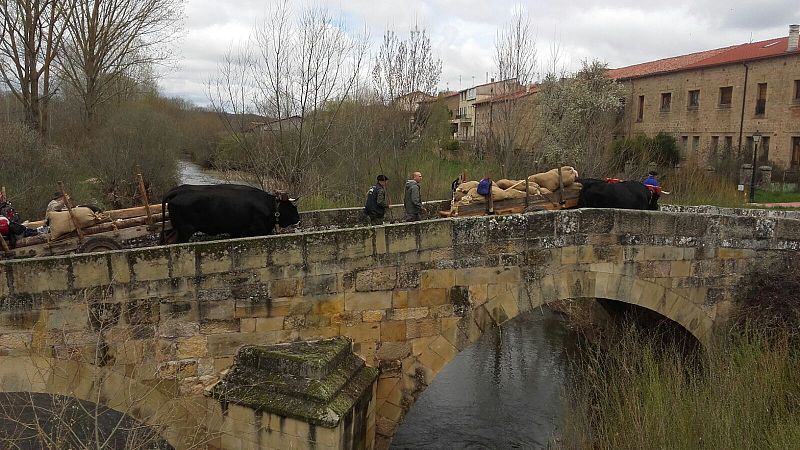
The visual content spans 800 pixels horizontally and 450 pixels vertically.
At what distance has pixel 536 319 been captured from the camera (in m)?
16.5

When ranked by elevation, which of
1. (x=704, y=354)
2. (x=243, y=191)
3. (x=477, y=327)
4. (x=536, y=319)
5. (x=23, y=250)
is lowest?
(x=536, y=319)

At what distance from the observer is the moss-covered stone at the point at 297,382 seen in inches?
233

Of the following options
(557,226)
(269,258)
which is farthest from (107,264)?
(557,226)

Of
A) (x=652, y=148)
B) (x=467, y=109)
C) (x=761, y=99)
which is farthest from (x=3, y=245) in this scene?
(x=467, y=109)

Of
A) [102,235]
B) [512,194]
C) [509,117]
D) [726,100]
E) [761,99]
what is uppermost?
[726,100]

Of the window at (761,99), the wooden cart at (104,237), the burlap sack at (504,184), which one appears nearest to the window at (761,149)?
the window at (761,99)

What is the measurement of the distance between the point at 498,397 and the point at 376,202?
5.29m

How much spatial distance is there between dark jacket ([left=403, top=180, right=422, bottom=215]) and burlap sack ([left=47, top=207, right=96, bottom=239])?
15.0ft

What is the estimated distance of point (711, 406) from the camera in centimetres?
654

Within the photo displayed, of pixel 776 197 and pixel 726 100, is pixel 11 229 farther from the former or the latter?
pixel 726 100

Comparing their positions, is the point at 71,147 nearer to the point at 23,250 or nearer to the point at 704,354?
the point at 23,250

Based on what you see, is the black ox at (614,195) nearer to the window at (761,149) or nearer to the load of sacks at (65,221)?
the load of sacks at (65,221)

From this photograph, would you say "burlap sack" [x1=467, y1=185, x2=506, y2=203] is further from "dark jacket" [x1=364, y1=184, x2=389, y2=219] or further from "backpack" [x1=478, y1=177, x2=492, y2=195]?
"dark jacket" [x1=364, y1=184, x2=389, y2=219]

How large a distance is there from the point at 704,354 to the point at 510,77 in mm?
12661
